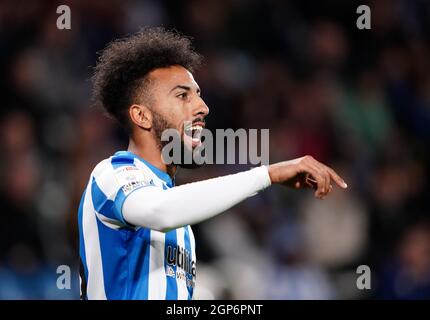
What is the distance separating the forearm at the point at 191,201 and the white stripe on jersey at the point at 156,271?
349 mm

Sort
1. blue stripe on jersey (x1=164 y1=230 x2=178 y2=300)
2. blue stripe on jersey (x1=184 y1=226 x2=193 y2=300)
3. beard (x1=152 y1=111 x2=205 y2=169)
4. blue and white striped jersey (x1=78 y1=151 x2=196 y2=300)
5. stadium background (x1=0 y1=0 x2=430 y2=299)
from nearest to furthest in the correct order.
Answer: blue and white striped jersey (x1=78 y1=151 x2=196 y2=300) < blue stripe on jersey (x1=164 y1=230 x2=178 y2=300) < blue stripe on jersey (x1=184 y1=226 x2=193 y2=300) < beard (x1=152 y1=111 x2=205 y2=169) < stadium background (x1=0 y1=0 x2=430 y2=299)

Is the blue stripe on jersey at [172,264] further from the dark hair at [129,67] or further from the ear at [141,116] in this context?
the dark hair at [129,67]

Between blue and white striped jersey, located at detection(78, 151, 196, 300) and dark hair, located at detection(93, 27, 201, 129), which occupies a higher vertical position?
dark hair, located at detection(93, 27, 201, 129)

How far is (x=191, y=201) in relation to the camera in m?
3.26

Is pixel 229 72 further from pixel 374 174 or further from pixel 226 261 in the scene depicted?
pixel 226 261

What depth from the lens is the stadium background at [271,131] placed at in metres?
6.68

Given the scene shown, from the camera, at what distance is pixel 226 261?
674 cm

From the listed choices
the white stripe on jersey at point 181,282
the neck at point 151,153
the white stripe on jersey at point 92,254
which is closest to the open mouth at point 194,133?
the neck at point 151,153

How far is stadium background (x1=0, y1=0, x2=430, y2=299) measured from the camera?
6680 millimetres

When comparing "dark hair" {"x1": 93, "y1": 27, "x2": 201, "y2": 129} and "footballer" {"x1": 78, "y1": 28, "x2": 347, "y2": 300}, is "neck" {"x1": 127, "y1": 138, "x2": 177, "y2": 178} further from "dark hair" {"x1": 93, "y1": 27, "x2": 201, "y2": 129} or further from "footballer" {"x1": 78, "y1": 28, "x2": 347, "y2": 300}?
"dark hair" {"x1": 93, "y1": 27, "x2": 201, "y2": 129}

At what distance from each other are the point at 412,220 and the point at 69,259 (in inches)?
116

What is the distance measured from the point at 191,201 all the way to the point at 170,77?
1001 millimetres
